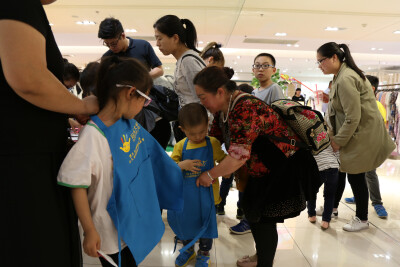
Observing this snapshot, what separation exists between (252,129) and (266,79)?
152cm

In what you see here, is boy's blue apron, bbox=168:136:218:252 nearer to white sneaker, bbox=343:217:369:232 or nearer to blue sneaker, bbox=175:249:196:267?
blue sneaker, bbox=175:249:196:267

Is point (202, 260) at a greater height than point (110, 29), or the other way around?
point (110, 29)

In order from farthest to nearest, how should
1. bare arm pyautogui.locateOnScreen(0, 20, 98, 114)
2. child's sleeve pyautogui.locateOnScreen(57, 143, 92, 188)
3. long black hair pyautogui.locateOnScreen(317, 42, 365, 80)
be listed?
1. long black hair pyautogui.locateOnScreen(317, 42, 365, 80)
2. child's sleeve pyautogui.locateOnScreen(57, 143, 92, 188)
3. bare arm pyautogui.locateOnScreen(0, 20, 98, 114)

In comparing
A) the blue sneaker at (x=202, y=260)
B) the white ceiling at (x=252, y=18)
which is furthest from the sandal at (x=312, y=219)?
the white ceiling at (x=252, y=18)

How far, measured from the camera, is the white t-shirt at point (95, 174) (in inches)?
34.5

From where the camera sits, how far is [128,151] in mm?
1051

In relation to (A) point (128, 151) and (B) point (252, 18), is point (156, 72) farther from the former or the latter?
(B) point (252, 18)

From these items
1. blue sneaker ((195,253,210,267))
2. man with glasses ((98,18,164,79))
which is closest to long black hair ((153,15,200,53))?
man with glasses ((98,18,164,79))

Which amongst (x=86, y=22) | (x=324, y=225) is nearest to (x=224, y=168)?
(x=324, y=225)

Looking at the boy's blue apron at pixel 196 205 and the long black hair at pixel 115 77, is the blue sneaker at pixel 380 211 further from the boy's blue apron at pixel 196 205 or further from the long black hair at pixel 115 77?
the long black hair at pixel 115 77

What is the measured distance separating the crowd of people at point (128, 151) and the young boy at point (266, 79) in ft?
1.71

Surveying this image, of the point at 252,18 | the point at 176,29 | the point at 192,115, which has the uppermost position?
the point at 252,18

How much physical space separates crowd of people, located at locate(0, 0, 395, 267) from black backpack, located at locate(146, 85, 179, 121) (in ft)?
0.27

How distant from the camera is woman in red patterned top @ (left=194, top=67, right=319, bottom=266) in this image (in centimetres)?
139
